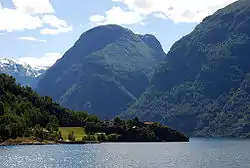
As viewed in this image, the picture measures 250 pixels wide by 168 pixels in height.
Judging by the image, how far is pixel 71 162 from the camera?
170 metres

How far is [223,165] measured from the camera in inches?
6417

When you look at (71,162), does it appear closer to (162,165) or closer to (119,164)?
(119,164)

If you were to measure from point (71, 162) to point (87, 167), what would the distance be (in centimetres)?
1889

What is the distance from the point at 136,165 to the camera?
156750mm

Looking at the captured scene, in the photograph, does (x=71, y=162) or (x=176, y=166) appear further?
(x=71, y=162)

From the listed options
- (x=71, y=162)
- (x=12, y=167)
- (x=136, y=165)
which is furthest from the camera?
(x=71, y=162)

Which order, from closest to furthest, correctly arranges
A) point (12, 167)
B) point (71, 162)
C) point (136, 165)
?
point (12, 167), point (136, 165), point (71, 162)

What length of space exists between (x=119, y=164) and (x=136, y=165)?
7.23 metres

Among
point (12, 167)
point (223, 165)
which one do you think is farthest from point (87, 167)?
point (223, 165)

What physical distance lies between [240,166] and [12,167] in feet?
232

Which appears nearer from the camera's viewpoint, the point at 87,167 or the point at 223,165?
the point at 87,167

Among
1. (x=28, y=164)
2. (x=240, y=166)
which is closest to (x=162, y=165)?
(x=240, y=166)

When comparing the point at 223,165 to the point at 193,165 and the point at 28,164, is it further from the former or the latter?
the point at 28,164

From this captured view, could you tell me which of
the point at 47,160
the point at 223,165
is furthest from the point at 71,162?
the point at 223,165
